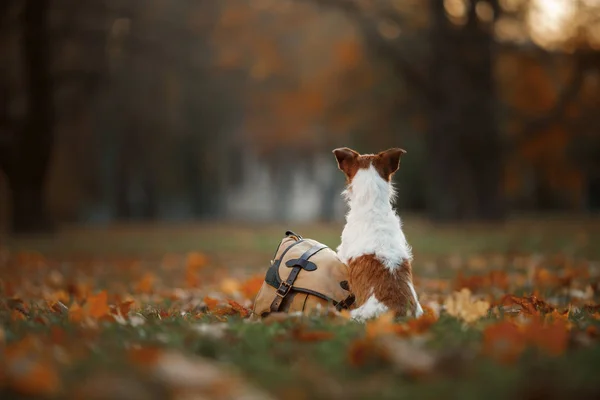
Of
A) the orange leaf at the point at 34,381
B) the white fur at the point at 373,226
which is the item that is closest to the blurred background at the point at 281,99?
the white fur at the point at 373,226

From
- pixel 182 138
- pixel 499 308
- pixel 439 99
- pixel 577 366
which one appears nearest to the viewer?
pixel 577 366

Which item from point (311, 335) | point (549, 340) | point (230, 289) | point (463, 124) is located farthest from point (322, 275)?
point (463, 124)

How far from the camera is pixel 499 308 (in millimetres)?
5504

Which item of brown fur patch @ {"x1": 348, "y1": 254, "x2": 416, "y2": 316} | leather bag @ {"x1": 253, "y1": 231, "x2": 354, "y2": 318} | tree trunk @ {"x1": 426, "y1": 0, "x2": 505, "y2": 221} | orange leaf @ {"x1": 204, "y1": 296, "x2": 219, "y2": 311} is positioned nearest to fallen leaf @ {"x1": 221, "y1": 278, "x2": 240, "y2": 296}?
orange leaf @ {"x1": 204, "y1": 296, "x2": 219, "y2": 311}

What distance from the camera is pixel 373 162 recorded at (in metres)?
5.21

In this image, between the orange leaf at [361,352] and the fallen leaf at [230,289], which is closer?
the orange leaf at [361,352]

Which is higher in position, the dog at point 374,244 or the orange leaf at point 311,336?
the dog at point 374,244

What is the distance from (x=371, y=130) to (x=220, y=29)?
8562 millimetres

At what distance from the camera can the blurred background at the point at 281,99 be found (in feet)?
A: 73.5

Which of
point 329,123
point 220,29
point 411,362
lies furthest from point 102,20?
point 411,362

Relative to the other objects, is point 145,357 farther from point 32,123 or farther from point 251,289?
point 32,123

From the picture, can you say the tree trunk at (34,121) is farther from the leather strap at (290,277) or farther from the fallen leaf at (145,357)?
the fallen leaf at (145,357)

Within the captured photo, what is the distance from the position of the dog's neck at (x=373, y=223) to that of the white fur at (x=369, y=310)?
0.28 metres

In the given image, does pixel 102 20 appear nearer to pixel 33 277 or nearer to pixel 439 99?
pixel 439 99
